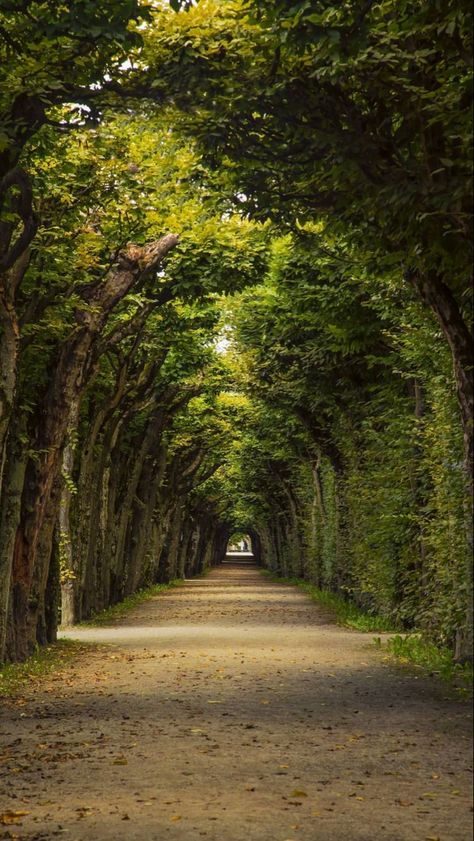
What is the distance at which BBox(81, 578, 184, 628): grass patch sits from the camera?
3048cm

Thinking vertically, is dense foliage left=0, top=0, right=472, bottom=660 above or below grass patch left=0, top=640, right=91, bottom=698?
above

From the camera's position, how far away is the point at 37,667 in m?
18.2

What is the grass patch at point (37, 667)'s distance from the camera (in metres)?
15.9

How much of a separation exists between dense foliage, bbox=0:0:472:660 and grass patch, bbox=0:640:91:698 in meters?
0.39

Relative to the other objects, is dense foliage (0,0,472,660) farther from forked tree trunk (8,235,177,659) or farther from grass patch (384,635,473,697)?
grass patch (384,635,473,697)

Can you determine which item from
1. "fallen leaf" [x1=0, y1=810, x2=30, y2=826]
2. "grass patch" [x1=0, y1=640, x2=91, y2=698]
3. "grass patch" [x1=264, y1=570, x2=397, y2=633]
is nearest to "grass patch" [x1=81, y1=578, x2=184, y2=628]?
"grass patch" [x1=264, y1=570, x2=397, y2=633]

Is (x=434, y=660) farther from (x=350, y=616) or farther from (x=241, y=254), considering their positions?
(x=350, y=616)

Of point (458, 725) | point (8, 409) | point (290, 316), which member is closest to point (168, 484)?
point (290, 316)

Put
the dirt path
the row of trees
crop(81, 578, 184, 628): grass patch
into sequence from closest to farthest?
1. the dirt path
2. the row of trees
3. crop(81, 578, 184, 628): grass patch

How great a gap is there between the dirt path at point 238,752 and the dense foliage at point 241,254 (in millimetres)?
2485

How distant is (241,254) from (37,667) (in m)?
8.43

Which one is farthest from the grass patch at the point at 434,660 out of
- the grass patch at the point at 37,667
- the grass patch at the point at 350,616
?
the grass patch at the point at 37,667

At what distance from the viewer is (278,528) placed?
2945 inches

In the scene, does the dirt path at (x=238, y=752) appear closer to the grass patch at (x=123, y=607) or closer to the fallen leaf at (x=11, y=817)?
the fallen leaf at (x=11, y=817)
